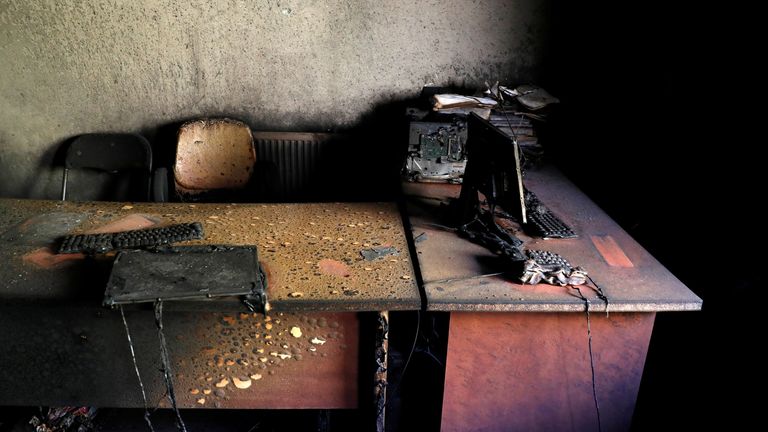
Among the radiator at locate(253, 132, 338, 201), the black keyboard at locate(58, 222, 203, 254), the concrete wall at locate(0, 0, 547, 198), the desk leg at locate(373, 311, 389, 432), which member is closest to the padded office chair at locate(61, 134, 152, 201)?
the concrete wall at locate(0, 0, 547, 198)

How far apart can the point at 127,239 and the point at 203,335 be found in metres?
0.44

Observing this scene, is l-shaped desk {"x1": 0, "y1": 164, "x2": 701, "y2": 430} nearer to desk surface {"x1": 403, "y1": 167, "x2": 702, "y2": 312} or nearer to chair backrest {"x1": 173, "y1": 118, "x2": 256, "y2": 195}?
desk surface {"x1": 403, "y1": 167, "x2": 702, "y2": 312}

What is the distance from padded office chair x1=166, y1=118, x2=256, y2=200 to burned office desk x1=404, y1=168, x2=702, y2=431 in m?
1.46

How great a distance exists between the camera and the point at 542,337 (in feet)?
5.55

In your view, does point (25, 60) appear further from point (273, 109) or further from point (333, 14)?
point (333, 14)

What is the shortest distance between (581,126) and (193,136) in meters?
2.16

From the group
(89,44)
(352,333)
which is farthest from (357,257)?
(89,44)

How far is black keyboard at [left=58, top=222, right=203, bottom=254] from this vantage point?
178 centimetres

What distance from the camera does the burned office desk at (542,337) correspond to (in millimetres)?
1607

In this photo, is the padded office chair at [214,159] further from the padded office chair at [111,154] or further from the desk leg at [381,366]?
the desk leg at [381,366]

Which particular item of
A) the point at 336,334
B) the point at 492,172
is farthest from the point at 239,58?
the point at 336,334

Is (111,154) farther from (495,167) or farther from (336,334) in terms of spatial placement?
(495,167)

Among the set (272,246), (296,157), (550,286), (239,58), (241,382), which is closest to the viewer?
(550,286)

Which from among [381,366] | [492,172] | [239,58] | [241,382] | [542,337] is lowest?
[241,382]
